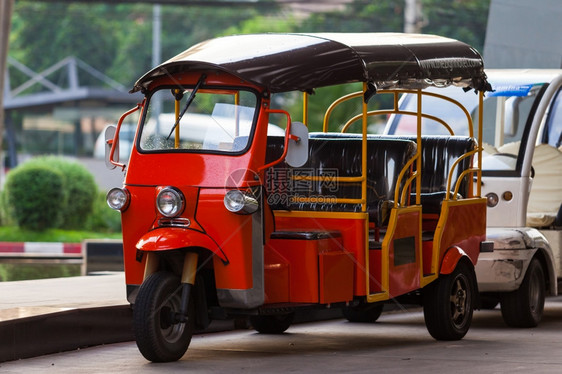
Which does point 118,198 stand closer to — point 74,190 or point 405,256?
point 405,256

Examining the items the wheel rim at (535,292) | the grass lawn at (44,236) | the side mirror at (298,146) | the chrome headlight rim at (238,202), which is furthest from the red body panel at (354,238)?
the grass lawn at (44,236)

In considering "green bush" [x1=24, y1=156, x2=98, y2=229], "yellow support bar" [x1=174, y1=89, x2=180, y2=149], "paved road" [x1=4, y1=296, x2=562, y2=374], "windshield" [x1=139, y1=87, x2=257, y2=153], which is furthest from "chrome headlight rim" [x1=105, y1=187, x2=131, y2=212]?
"green bush" [x1=24, y1=156, x2=98, y2=229]

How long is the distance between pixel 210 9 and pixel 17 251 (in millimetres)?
33358

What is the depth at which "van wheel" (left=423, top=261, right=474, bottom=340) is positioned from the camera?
912 cm

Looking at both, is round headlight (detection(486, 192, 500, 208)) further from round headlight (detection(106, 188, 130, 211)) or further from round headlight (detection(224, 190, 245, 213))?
round headlight (detection(106, 188, 130, 211))

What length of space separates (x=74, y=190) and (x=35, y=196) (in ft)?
4.00

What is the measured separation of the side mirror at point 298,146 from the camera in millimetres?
7745

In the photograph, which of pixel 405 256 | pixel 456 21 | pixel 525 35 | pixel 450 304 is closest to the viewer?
pixel 405 256

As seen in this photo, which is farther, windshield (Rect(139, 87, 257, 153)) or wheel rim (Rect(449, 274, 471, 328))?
wheel rim (Rect(449, 274, 471, 328))

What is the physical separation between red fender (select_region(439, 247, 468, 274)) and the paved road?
549 millimetres

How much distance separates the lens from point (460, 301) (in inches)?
372

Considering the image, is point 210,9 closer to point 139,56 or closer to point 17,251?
point 139,56

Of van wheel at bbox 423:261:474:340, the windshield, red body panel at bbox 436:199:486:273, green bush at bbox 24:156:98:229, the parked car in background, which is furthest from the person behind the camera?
green bush at bbox 24:156:98:229

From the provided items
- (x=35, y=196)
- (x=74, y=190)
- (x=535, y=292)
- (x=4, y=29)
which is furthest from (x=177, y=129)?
(x=74, y=190)
